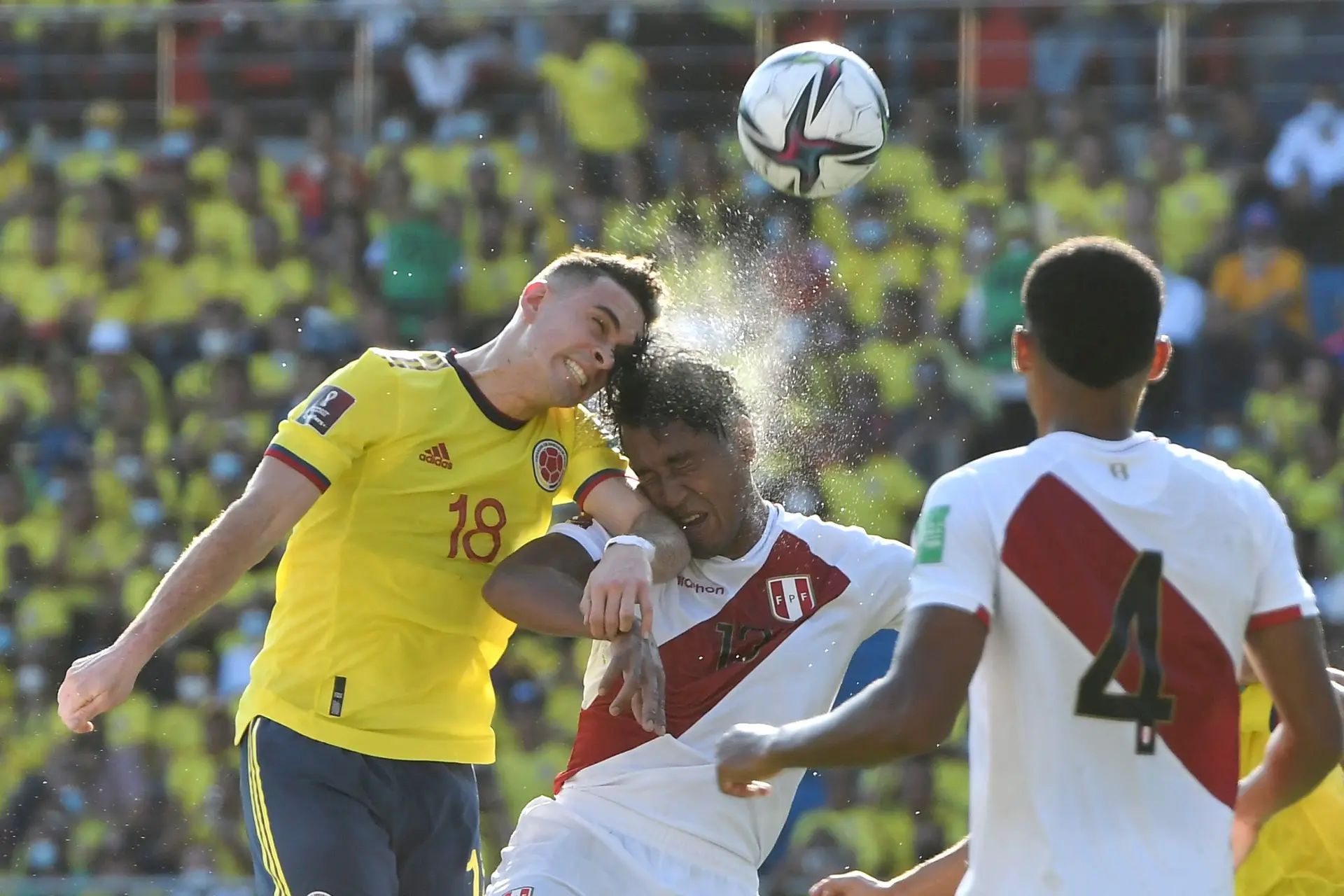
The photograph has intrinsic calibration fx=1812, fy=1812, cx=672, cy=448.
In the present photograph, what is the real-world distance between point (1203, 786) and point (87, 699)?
2.49m

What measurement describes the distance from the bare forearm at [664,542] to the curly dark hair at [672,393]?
0.25 metres

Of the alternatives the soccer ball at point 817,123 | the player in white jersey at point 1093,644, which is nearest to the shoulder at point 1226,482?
the player in white jersey at point 1093,644

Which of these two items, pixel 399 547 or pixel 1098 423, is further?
pixel 399 547

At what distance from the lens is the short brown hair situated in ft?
15.4

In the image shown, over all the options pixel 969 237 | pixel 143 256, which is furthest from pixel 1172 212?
pixel 143 256

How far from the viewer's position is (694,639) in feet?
14.5

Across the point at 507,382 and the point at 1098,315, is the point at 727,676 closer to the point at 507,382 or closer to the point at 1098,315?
the point at 507,382

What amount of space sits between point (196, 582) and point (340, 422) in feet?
1.71

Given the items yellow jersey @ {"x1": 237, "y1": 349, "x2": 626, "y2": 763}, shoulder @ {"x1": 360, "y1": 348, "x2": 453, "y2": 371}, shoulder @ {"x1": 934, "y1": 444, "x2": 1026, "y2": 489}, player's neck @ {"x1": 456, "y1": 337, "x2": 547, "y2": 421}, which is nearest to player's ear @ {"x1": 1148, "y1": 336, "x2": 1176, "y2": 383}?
shoulder @ {"x1": 934, "y1": 444, "x2": 1026, "y2": 489}

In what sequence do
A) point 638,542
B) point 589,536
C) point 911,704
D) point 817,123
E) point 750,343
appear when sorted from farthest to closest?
point 817,123 < point 750,343 < point 589,536 < point 638,542 < point 911,704

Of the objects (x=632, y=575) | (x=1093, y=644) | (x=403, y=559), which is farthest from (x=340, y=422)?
(x=1093, y=644)

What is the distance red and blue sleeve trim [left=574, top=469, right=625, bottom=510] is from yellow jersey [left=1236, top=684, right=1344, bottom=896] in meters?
1.63

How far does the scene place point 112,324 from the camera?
39.6 feet

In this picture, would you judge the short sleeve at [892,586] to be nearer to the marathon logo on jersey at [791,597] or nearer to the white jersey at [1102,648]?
the marathon logo on jersey at [791,597]
